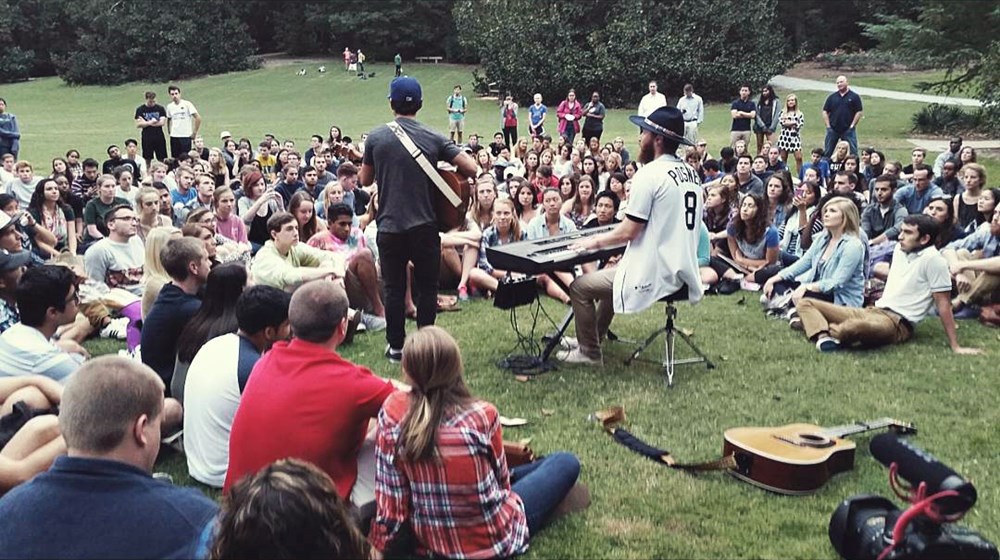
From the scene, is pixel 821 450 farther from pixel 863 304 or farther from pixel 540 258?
pixel 863 304

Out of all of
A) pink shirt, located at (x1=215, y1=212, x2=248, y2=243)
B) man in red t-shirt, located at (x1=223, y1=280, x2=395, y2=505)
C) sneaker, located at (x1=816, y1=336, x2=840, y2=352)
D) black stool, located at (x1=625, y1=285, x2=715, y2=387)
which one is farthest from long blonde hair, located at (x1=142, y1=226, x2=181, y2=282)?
sneaker, located at (x1=816, y1=336, x2=840, y2=352)

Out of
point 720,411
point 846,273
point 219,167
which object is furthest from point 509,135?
point 720,411

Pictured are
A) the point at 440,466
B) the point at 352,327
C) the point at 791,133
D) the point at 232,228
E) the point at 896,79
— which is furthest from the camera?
the point at 896,79

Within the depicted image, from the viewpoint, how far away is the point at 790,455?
462cm

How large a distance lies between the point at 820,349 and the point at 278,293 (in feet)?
15.1

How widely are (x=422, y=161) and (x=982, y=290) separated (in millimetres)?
5394

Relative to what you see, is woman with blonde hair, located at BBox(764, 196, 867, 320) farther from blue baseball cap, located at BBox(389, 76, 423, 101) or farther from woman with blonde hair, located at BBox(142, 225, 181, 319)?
woman with blonde hair, located at BBox(142, 225, 181, 319)

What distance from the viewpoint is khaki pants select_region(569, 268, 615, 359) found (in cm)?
630

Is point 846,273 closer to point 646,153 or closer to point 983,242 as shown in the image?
point 983,242

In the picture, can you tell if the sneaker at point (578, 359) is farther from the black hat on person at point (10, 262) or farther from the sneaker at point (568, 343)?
the black hat on person at point (10, 262)

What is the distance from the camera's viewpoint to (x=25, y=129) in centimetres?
3156

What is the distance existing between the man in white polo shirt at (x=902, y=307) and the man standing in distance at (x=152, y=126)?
1430cm

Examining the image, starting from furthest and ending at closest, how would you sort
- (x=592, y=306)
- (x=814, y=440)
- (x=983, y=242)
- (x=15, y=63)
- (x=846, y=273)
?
(x=15, y=63)
(x=983, y=242)
(x=846, y=273)
(x=592, y=306)
(x=814, y=440)

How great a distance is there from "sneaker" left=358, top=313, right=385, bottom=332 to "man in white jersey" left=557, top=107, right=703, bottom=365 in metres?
2.64
